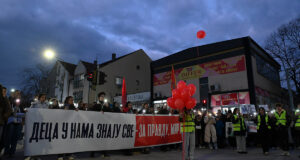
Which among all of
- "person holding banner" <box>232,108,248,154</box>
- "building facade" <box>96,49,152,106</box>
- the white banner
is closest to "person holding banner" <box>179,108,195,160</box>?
the white banner

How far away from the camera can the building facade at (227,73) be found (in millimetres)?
22406

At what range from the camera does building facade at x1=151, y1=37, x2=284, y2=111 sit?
73.5ft

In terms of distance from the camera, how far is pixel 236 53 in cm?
2333

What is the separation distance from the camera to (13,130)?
6.38 m

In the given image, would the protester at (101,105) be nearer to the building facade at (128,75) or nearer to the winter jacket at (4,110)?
the winter jacket at (4,110)

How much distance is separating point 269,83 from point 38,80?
127 ft

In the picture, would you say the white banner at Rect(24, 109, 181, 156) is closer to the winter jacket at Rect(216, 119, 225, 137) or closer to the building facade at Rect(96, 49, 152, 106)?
the winter jacket at Rect(216, 119, 225, 137)

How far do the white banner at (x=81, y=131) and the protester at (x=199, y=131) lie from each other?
3137 millimetres

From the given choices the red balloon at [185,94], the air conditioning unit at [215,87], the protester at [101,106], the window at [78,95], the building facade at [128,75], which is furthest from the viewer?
the window at [78,95]

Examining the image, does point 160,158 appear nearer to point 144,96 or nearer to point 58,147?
point 58,147

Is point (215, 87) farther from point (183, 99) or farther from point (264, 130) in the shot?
point (183, 99)

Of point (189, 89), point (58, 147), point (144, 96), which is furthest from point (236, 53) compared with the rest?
point (58, 147)

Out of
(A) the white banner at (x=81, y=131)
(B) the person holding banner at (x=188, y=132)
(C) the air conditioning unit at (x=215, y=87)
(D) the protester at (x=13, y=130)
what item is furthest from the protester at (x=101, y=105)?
(C) the air conditioning unit at (x=215, y=87)

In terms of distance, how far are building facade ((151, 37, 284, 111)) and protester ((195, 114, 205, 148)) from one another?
12670mm
